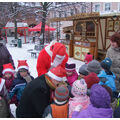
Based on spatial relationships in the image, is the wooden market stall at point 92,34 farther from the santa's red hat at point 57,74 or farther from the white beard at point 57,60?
the santa's red hat at point 57,74

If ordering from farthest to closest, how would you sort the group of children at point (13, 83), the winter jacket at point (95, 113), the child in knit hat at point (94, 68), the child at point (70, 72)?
the child at point (70, 72), the child in knit hat at point (94, 68), the group of children at point (13, 83), the winter jacket at point (95, 113)

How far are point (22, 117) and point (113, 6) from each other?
69.5 feet

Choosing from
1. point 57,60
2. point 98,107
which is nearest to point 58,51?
point 57,60

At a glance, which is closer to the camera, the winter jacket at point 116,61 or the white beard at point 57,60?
the white beard at point 57,60

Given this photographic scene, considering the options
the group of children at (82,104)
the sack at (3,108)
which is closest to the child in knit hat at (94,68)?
the group of children at (82,104)

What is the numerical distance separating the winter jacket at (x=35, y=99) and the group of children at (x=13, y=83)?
2.21 feet

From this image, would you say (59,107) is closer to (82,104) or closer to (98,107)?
(82,104)

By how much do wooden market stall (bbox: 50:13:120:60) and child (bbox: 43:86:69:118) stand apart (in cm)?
651

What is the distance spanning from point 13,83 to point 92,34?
23.9 ft

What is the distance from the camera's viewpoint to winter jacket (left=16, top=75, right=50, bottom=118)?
1.78 metres

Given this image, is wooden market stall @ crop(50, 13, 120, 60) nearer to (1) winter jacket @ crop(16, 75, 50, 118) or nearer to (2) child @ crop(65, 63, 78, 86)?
(2) child @ crop(65, 63, 78, 86)

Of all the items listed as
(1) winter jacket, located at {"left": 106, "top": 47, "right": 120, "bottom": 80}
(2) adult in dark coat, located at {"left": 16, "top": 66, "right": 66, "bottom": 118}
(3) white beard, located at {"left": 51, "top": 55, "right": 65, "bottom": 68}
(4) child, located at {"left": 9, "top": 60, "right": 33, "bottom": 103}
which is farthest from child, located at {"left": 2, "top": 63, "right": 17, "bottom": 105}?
(1) winter jacket, located at {"left": 106, "top": 47, "right": 120, "bottom": 80}

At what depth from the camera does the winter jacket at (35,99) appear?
1784 millimetres

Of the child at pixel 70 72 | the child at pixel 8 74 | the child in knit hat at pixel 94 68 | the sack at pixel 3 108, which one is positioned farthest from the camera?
the child at pixel 70 72
